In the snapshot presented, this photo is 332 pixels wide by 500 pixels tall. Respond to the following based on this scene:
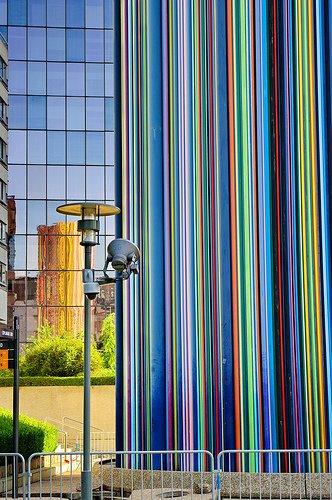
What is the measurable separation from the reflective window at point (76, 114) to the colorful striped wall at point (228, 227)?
3049 centimetres

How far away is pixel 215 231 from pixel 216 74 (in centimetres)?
210

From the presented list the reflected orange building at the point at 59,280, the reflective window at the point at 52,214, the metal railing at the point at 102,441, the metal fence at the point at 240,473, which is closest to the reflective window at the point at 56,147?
the reflective window at the point at 52,214

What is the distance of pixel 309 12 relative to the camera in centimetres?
1309

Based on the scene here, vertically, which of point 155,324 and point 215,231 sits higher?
point 215,231

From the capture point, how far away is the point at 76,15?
146ft

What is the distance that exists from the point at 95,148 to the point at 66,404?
19.8 metres

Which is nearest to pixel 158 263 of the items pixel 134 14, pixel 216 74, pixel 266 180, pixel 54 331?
pixel 266 180

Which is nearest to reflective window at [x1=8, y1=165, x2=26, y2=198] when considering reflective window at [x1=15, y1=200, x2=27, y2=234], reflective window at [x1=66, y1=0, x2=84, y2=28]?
reflective window at [x1=15, y1=200, x2=27, y2=234]

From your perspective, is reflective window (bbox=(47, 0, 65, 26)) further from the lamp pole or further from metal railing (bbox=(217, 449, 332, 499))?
the lamp pole

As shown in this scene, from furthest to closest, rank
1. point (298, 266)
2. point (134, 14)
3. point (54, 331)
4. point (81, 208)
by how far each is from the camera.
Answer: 1. point (54, 331)
2. point (134, 14)
3. point (298, 266)
4. point (81, 208)

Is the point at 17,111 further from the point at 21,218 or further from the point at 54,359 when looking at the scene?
the point at 54,359

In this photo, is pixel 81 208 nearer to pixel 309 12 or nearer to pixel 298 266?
pixel 298 266

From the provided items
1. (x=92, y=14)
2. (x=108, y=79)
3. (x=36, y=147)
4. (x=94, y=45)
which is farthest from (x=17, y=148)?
(x=92, y=14)

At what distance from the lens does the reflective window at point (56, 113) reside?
4353 centimetres
